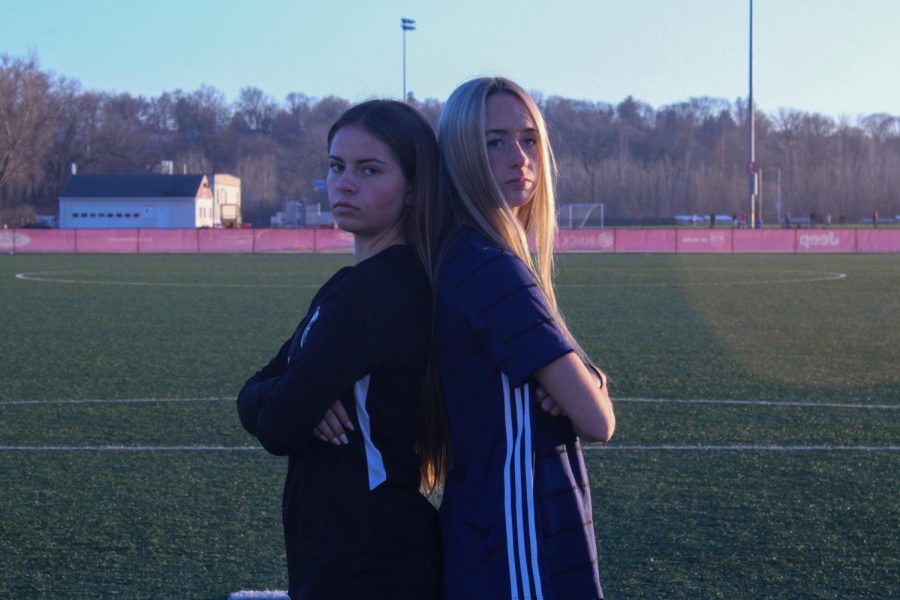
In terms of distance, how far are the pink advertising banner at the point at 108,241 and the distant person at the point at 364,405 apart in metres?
39.5

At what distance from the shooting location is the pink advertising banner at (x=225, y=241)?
4141 centimetres

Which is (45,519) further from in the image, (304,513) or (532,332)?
(532,332)

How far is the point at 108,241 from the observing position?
40.7 metres

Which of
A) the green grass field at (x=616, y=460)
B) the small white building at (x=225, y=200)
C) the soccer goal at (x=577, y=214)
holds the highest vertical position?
the small white building at (x=225, y=200)

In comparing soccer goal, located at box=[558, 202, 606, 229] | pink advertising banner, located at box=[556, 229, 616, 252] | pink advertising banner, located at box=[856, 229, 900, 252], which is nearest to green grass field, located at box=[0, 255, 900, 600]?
pink advertising banner, located at box=[556, 229, 616, 252]

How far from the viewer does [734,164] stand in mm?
103500

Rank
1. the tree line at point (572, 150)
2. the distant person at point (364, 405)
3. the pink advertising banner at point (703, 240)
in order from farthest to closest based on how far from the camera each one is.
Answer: the tree line at point (572, 150) → the pink advertising banner at point (703, 240) → the distant person at point (364, 405)

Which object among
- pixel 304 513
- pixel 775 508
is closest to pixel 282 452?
pixel 304 513

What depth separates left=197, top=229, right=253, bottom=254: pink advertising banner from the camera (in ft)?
136

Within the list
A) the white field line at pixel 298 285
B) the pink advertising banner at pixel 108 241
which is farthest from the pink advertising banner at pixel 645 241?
the pink advertising banner at pixel 108 241

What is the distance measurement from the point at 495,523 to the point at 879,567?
3.17 metres

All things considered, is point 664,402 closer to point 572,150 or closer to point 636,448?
point 636,448

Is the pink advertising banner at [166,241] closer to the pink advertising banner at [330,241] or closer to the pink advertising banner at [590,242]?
the pink advertising banner at [330,241]

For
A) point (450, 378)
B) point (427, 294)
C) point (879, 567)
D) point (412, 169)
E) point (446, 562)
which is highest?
point (412, 169)
